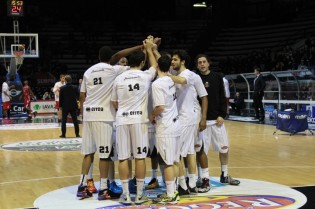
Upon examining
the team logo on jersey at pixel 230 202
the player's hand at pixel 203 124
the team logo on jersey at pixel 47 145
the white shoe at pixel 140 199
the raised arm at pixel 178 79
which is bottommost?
the team logo on jersey at pixel 47 145

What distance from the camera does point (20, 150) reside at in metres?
12.2

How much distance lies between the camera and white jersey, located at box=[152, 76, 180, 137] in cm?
614

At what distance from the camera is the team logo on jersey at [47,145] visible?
12289 mm

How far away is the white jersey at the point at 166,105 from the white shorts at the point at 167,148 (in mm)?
64

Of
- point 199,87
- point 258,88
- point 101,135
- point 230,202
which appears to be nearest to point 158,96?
point 199,87

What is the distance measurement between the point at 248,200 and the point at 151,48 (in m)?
2.39

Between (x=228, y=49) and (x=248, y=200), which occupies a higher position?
(x=228, y=49)

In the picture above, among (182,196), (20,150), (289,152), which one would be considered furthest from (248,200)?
(20,150)

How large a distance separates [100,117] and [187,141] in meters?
1.23

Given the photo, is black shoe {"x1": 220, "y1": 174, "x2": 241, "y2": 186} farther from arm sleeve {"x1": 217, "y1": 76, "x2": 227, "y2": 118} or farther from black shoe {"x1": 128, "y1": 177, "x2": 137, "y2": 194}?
black shoe {"x1": 128, "y1": 177, "x2": 137, "y2": 194}

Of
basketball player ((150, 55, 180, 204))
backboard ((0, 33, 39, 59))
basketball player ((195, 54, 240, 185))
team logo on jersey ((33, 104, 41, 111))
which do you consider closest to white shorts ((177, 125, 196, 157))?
basketball player ((150, 55, 180, 204))

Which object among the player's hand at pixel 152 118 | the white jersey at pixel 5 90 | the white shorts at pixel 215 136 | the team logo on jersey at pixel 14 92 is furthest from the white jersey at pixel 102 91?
the team logo on jersey at pixel 14 92

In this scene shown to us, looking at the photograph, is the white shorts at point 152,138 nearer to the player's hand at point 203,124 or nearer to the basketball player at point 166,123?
the basketball player at point 166,123

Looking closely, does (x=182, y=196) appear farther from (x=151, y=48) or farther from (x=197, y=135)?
(x=151, y=48)
